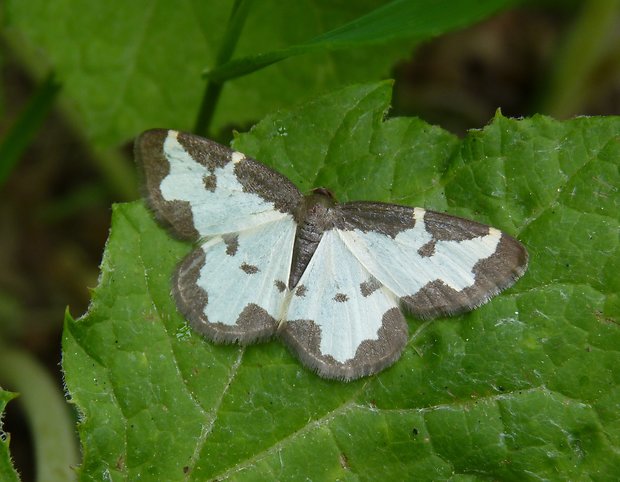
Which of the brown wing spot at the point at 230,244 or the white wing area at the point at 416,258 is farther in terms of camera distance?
the brown wing spot at the point at 230,244

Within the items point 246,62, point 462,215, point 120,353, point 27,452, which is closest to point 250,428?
point 120,353

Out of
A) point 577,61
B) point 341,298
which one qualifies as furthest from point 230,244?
point 577,61

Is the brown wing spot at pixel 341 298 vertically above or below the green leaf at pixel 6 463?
above

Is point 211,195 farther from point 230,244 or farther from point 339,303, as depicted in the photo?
point 339,303

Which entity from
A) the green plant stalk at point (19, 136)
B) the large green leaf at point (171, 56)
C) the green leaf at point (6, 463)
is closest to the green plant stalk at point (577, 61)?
the large green leaf at point (171, 56)

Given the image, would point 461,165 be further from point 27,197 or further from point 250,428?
point 27,197

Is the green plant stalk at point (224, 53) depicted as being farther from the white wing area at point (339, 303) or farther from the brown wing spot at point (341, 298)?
the brown wing spot at point (341, 298)
